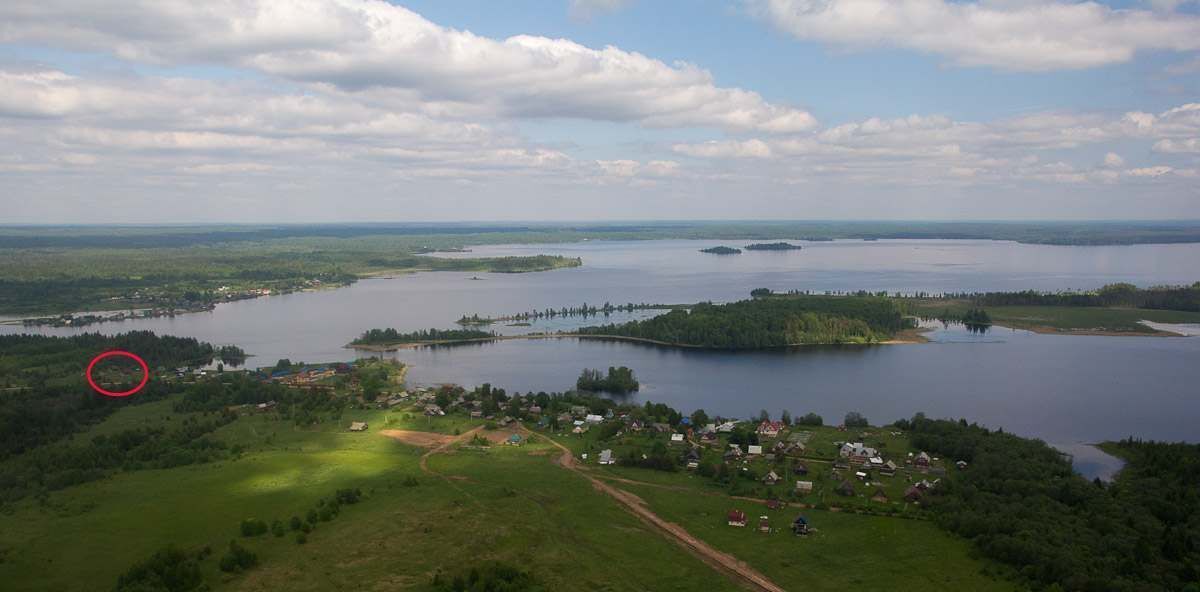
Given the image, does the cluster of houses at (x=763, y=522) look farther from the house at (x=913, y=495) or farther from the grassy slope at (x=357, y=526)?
the house at (x=913, y=495)

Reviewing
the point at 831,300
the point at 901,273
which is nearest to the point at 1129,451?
the point at 831,300

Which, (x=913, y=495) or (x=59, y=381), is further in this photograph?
(x=59, y=381)

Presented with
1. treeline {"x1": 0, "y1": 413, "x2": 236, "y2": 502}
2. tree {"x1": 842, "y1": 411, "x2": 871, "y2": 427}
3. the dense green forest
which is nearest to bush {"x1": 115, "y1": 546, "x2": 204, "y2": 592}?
treeline {"x1": 0, "y1": 413, "x2": 236, "y2": 502}

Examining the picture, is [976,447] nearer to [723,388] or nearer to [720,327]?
[723,388]

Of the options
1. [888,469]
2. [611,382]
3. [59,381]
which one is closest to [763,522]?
[888,469]

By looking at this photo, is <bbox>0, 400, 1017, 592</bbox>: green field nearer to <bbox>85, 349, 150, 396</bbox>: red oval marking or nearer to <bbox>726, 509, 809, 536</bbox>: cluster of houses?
<bbox>726, 509, 809, 536</bbox>: cluster of houses

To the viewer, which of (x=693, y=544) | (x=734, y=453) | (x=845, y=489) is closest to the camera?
(x=693, y=544)

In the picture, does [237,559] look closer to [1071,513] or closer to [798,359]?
[1071,513]
